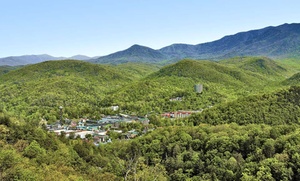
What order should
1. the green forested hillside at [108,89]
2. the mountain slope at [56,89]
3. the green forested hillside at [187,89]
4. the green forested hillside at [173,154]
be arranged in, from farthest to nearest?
the green forested hillside at [187,89]
the green forested hillside at [108,89]
the mountain slope at [56,89]
the green forested hillside at [173,154]

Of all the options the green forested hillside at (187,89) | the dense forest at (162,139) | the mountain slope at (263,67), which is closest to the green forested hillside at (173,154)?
the dense forest at (162,139)

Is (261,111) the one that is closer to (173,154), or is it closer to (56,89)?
(173,154)

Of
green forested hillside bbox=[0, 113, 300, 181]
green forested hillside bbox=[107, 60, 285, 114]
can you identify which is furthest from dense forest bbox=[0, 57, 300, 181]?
green forested hillside bbox=[107, 60, 285, 114]

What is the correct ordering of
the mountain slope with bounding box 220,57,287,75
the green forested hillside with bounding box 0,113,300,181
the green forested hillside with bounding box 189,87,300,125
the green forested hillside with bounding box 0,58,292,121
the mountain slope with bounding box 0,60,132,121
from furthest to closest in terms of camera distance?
the mountain slope with bounding box 220,57,287,75 → the green forested hillside with bounding box 0,58,292,121 → the mountain slope with bounding box 0,60,132,121 → the green forested hillside with bounding box 189,87,300,125 → the green forested hillside with bounding box 0,113,300,181

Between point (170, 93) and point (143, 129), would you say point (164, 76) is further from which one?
point (143, 129)

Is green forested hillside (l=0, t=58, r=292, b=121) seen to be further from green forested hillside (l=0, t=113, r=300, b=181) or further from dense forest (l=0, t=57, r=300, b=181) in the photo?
green forested hillside (l=0, t=113, r=300, b=181)

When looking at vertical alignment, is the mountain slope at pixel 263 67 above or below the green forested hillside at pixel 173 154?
above

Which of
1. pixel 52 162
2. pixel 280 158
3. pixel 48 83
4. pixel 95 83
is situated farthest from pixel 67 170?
pixel 95 83

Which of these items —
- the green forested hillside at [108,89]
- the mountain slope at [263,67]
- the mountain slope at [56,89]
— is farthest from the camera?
the mountain slope at [263,67]

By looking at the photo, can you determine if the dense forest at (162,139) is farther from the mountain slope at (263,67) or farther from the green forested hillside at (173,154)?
the mountain slope at (263,67)
